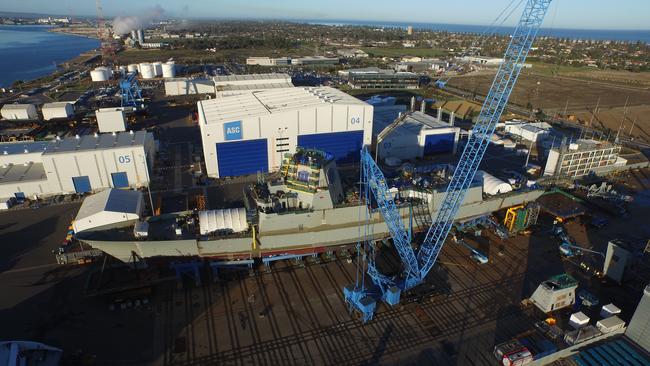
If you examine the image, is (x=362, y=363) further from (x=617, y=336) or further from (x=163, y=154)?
(x=163, y=154)

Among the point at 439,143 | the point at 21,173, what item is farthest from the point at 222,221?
the point at 439,143

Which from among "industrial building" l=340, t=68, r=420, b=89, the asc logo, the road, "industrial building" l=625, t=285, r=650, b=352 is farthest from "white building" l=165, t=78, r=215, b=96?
"industrial building" l=625, t=285, r=650, b=352

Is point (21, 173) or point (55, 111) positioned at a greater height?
point (55, 111)

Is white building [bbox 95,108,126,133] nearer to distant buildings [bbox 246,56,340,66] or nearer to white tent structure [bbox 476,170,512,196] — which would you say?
white tent structure [bbox 476,170,512,196]

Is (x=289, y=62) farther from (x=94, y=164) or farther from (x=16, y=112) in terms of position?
(x=94, y=164)

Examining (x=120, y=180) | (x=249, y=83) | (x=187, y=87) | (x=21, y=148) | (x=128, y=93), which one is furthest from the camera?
(x=187, y=87)

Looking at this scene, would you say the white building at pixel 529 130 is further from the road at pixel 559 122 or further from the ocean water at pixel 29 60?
the ocean water at pixel 29 60

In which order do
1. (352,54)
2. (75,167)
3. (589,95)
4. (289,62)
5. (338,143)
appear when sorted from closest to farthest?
(75,167) < (338,143) < (589,95) < (289,62) < (352,54)
